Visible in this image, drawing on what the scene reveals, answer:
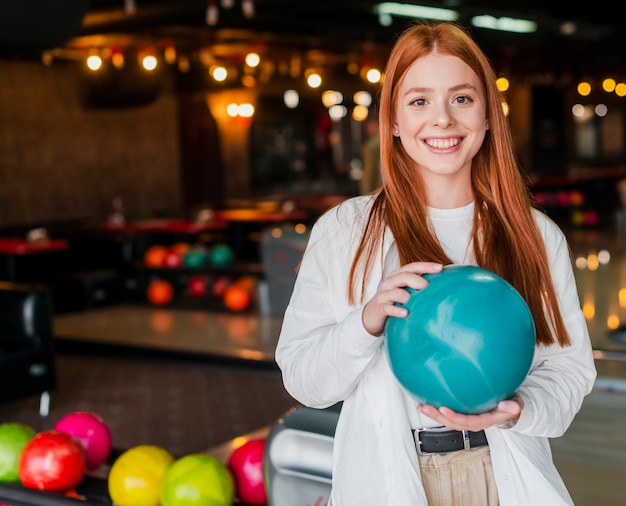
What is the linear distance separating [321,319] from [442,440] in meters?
0.31

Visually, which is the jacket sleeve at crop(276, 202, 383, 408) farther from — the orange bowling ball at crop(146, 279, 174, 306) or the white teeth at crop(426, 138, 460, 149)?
the orange bowling ball at crop(146, 279, 174, 306)

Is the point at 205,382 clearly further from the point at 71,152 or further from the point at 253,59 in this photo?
the point at 253,59

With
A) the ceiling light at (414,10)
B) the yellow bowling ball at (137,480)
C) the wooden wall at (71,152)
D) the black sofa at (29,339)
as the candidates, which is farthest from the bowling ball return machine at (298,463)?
the wooden wall at (71,152)

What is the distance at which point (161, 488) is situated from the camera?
2.91m

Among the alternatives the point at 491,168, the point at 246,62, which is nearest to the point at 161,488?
the point at 491,168

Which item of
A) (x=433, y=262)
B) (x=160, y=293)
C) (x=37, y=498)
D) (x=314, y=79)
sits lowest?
(x=160, y=293)

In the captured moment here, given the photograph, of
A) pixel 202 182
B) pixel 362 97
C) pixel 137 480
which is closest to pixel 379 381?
pixel 137 480

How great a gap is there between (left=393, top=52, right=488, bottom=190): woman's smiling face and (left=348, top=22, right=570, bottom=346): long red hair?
25 mm

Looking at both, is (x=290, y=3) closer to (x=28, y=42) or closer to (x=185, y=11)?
(x=185, y=11)

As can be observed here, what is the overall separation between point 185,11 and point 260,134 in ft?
18.8

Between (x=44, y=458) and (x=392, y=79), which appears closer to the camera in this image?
(x=392, y=79)

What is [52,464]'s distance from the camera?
299cm

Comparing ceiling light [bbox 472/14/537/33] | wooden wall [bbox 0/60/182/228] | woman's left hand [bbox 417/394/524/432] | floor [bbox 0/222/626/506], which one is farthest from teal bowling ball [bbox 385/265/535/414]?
ceiling light [bbox 472/14/537/33]

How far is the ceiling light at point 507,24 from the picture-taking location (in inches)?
456
